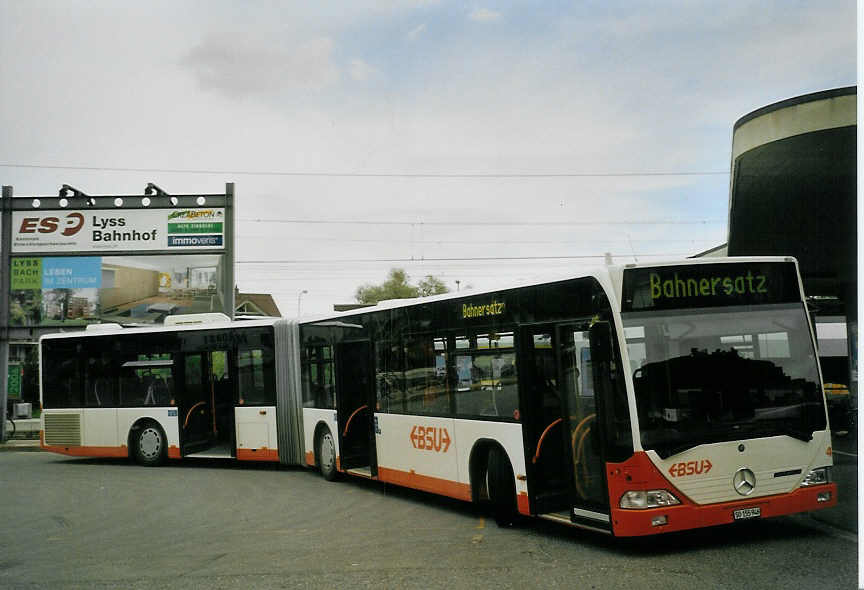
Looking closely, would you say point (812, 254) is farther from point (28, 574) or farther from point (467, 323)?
point (28, 574)

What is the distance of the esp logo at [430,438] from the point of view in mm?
10609

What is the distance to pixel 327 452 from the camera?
570 inches

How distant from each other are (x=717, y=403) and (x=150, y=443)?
13615 mm

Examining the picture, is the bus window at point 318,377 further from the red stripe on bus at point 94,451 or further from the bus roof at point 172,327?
the red stripe on bus at point 94,451

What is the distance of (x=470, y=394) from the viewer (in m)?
10.0

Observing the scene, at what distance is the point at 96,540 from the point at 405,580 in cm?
438

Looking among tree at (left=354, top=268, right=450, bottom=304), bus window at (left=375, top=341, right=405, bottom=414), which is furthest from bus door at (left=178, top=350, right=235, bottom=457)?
tree at (left=354, top=268, right=450, bottom=304)

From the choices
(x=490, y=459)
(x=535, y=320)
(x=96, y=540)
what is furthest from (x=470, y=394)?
(x=96, y=540)

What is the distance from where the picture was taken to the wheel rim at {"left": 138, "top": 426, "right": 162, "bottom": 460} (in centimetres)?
1772

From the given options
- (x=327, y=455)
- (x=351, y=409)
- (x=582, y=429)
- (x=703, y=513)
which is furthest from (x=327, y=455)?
(x=703, y=513)

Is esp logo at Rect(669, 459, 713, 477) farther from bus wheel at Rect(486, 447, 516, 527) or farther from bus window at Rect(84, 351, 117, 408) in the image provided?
bus window at Rect(84, 351, 117, 408)

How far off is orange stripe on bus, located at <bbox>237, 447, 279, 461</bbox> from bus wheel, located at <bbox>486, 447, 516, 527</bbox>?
7873 millimetres

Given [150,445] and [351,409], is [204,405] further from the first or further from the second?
[351,409]

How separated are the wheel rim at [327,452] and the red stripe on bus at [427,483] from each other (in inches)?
80.0
